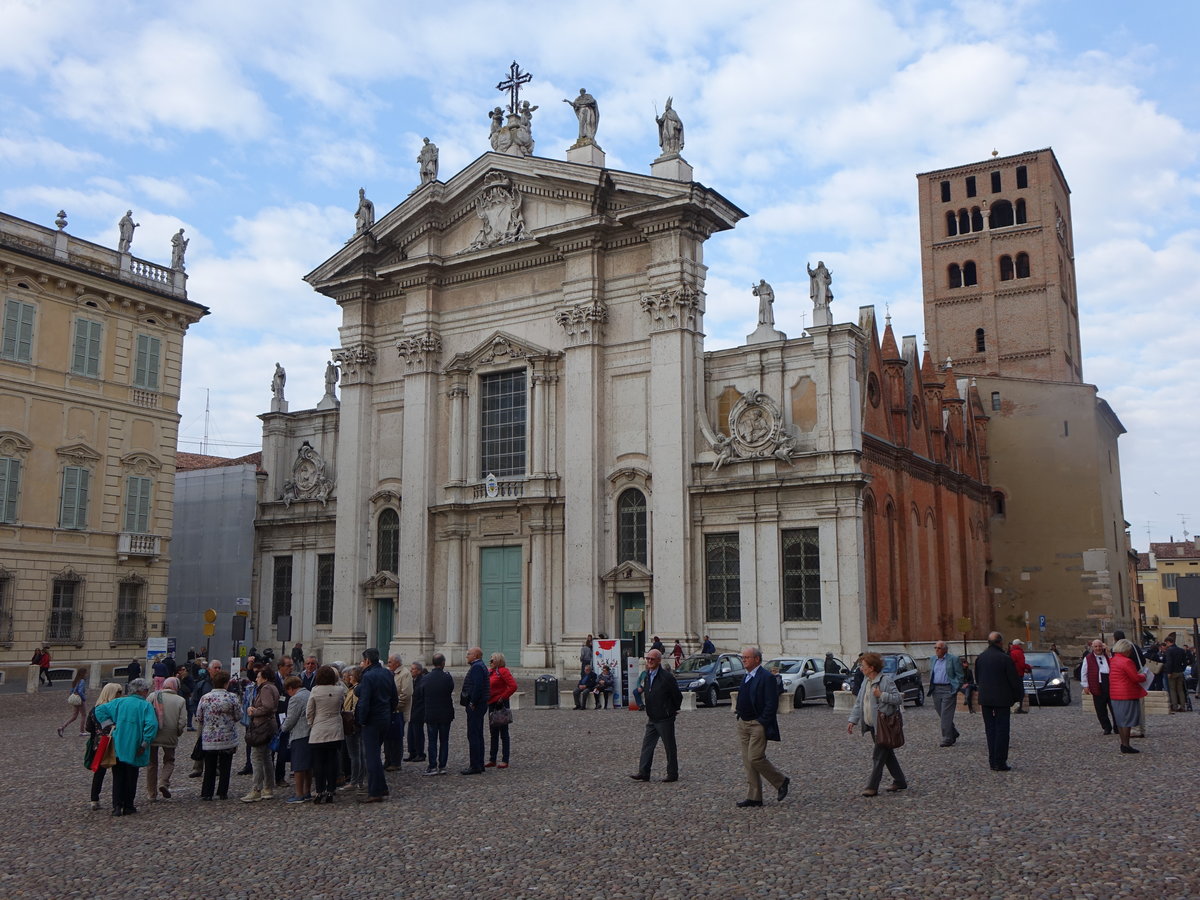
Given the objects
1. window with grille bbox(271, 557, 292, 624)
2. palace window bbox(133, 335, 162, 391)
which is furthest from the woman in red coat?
window with grille bbox(271, 557, 292, 624)

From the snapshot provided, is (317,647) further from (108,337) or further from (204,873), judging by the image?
(204,873)

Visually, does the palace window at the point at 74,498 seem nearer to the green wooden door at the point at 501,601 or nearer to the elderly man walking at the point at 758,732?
the green wooden door at the point at 501,601

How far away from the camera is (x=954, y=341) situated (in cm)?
6088

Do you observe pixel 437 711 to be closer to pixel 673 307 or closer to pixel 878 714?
pixel 878 714

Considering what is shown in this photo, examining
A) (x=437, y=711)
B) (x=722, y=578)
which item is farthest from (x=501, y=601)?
(x=437, y=711)

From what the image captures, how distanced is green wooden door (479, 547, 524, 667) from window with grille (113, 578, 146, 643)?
35.8 ft

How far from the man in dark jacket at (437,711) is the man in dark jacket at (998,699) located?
6.60 metres

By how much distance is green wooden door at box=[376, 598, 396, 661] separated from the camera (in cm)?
3788

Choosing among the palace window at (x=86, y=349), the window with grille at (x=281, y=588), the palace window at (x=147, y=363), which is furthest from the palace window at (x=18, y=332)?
the window with grille at (x=281, y=588)

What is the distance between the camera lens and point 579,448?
3388 centimetres

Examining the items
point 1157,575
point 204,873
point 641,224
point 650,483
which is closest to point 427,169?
point 641,224

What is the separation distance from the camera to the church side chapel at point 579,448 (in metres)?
31.3

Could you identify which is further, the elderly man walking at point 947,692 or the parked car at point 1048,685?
the parked car at point 1048,685

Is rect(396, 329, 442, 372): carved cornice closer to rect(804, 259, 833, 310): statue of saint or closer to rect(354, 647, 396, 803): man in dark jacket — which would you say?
rect(804, 259, 833, 310): statue of saint
